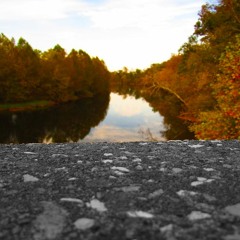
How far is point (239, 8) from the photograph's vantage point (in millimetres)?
30531

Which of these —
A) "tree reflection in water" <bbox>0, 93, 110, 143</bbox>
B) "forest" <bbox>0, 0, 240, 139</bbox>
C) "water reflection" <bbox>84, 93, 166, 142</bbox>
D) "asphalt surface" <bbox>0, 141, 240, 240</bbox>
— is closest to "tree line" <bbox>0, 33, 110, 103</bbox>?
"forest" <bbox>0, 0, 240, 139</bbox>

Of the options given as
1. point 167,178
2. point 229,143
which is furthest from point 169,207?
point 229,143

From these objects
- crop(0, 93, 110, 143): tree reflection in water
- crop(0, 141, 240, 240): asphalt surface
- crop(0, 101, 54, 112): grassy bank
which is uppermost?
crop(0, 141, 240, 240): asphalt surface

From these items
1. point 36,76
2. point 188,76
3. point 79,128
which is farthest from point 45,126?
point 36,76

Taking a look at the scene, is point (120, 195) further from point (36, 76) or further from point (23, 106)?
point (36, 76)

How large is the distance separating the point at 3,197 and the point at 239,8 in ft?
104

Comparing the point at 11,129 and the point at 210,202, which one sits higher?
the point at 210,202

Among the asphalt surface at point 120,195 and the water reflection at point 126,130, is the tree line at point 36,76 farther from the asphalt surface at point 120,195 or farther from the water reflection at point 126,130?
Answer: the asphalt surface at point 120,195

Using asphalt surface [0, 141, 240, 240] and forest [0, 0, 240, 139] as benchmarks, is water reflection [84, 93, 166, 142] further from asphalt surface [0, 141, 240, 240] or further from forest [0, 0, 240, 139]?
asphalt surface [0, 141, 240, 240]

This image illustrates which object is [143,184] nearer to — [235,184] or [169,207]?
[169,207]

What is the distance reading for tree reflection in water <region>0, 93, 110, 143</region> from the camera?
44812mm

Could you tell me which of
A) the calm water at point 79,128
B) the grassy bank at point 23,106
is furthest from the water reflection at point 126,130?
the grassy bank at point 23,106

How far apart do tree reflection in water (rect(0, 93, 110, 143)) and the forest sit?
11856 millimetres

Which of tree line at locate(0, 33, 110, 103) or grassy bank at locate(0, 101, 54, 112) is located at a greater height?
tree line at locate(0, 33, 110, 103)
